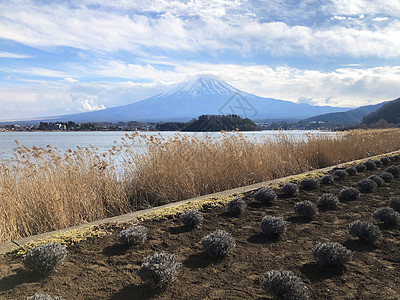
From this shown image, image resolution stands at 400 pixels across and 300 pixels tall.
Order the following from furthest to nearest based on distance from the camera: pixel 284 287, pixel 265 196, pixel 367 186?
pixel 367 186 → pixel 265 196 → pixel 284 287

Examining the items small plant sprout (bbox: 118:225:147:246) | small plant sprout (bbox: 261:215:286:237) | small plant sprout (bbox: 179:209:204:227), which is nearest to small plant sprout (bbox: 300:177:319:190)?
small plant sprout (bbox: 261:215:286:237)

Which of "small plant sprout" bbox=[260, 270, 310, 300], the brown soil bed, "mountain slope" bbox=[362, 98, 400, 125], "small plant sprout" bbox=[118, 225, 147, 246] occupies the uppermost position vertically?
"mountain slope" bbox=[362, 98, 400, 125]

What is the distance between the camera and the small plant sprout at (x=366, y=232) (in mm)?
2904

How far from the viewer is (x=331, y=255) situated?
7.77ft

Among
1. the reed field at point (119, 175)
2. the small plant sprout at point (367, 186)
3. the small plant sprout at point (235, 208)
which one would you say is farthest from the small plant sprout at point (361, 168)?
the small plant sprout at point (235, 208)

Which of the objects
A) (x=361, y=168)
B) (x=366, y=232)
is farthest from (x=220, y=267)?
(x=361, y=168)

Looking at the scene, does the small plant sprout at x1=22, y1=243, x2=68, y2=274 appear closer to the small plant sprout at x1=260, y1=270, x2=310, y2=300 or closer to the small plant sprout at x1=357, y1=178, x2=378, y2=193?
the small plant sprout at x1=260, y1=270, x2=310, y2=300

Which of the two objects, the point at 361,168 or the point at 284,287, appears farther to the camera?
the point at 361,168

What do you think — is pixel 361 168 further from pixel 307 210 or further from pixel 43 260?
pixel 43 260

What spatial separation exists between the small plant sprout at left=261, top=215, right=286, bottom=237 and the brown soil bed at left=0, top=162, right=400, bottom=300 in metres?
0.10

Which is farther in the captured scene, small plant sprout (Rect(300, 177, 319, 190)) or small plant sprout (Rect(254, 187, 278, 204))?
small plant sprout (Rect(300, 177, 319, 190))

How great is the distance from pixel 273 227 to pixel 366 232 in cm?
89

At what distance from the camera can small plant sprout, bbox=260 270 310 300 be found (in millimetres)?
1899

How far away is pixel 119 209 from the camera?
5098 mm
